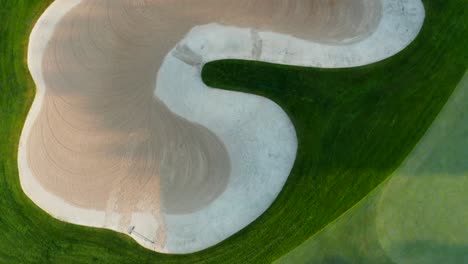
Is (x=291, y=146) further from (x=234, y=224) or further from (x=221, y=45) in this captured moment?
(x=221, y=45)

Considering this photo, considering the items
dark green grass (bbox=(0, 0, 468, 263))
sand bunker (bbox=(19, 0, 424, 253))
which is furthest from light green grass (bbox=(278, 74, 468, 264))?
sand bunker (bbox=(19, 0, 424, 253))

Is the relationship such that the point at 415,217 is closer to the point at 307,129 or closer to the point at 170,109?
the point at 307,129

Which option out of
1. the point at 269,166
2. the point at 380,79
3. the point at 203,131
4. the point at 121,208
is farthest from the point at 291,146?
the point at 121,208

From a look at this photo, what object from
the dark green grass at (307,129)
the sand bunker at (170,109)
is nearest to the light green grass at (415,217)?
the dark green grass at (307,129)

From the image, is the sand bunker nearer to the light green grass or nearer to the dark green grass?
the dark green grass

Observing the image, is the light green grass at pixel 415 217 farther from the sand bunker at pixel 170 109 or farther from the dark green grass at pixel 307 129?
the sand bunker at pixel 170 109

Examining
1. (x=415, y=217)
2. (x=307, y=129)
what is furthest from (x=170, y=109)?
(x=415, y=217)
